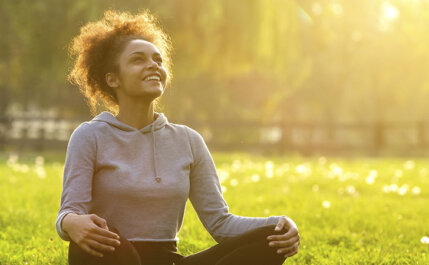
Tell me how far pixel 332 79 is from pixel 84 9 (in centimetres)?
2119

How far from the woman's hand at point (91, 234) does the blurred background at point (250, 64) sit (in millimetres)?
3057

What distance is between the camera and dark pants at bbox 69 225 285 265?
101 inches

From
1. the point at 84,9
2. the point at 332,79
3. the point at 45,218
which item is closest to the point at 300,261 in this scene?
the point at 45,218

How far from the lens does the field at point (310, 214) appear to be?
4.22m

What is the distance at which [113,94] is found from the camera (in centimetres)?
316

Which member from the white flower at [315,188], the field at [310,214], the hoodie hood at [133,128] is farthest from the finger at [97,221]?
the white flower at [315,188]

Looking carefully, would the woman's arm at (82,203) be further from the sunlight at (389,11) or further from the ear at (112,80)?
the sunlight at (389,11)

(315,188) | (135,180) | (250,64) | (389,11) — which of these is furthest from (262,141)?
(135,180)

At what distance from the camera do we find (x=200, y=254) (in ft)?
9.91

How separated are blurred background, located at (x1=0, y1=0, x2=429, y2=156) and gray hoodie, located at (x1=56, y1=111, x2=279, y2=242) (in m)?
2.56

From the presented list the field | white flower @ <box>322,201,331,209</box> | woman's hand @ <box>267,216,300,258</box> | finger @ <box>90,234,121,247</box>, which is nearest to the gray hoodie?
woman's hand @ <box>267,216,300,258</box>

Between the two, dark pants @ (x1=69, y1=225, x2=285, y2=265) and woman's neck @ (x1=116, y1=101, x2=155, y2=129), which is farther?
woman's neck @ (x1=116, y1=101, x2=155, y2=129)

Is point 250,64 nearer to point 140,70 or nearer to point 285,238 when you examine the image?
point 140,70

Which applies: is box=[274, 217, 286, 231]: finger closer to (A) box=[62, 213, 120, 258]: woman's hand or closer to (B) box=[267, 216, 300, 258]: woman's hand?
(B) box=[267, 216, 300, 258]: woman's hand
